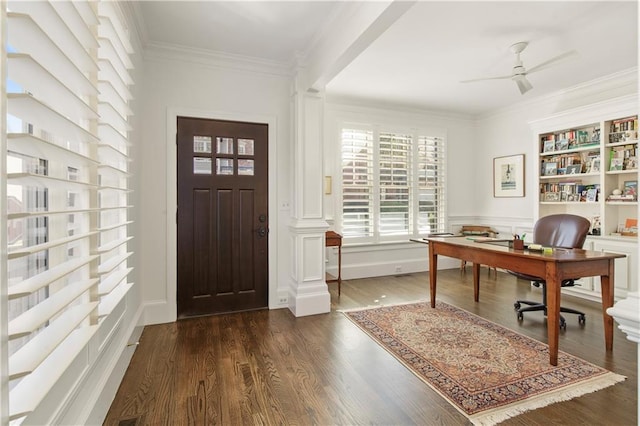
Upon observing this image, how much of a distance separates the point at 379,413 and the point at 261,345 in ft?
4.11

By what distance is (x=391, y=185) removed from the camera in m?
5.56

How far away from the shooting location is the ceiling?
2.74 meters

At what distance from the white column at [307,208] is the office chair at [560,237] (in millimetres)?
1962

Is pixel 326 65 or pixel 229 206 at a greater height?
pixel 326 65

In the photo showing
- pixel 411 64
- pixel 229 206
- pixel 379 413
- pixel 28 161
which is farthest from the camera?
pixel 411 64

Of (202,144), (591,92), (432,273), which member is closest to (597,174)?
(591,92)

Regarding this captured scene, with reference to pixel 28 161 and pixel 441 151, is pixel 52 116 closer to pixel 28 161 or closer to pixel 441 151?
pixel 28 161

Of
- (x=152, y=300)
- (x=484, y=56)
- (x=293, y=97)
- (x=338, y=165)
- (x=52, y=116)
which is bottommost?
(x=152, y=300)

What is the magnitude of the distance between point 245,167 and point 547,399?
3231 millimetres

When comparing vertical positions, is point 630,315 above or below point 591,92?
below

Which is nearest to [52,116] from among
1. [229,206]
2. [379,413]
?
[379,413]

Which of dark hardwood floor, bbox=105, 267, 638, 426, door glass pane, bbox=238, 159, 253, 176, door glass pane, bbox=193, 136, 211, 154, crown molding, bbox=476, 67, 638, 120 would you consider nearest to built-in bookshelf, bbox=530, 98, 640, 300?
crown molding, bbox=476, 67, 638, 120

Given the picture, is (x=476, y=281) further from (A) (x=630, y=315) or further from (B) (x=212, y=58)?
(B) (x=212, y=58)

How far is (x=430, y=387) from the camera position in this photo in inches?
85.5
